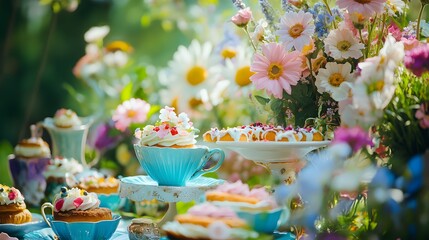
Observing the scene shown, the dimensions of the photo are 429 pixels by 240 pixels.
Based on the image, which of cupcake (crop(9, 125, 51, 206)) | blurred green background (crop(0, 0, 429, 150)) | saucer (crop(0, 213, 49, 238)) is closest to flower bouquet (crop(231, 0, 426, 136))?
A: saucer (crop(0, 213, 49, 238))

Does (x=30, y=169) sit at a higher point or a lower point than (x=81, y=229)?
higher

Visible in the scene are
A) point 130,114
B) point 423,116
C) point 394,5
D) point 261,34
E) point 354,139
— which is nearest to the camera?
point 354,139

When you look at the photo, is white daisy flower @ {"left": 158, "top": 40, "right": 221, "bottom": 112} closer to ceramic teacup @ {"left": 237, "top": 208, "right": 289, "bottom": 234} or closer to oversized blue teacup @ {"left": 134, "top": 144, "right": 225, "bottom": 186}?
oversized blue teacup @ {"left": 134, "top": 144, "right": 225, "bottom": 186}

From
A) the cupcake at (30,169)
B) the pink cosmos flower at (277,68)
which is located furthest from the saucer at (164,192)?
the cupcake at (30,169)

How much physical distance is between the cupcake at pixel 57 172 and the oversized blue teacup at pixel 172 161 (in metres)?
0.47

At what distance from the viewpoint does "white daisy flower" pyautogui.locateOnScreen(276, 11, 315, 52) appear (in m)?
1.68

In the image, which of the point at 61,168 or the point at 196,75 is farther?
the point at 196,75

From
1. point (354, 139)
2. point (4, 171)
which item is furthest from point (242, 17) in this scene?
point (4, 171)

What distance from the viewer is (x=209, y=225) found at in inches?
48.3

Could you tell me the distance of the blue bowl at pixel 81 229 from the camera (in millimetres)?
1699

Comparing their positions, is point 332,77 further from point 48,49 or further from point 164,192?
point 48,49

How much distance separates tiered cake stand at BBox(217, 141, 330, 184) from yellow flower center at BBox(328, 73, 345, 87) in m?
0.13

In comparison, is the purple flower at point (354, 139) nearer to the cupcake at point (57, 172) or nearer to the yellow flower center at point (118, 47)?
the cupcake at point (57, 172)

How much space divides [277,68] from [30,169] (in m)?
0.81
